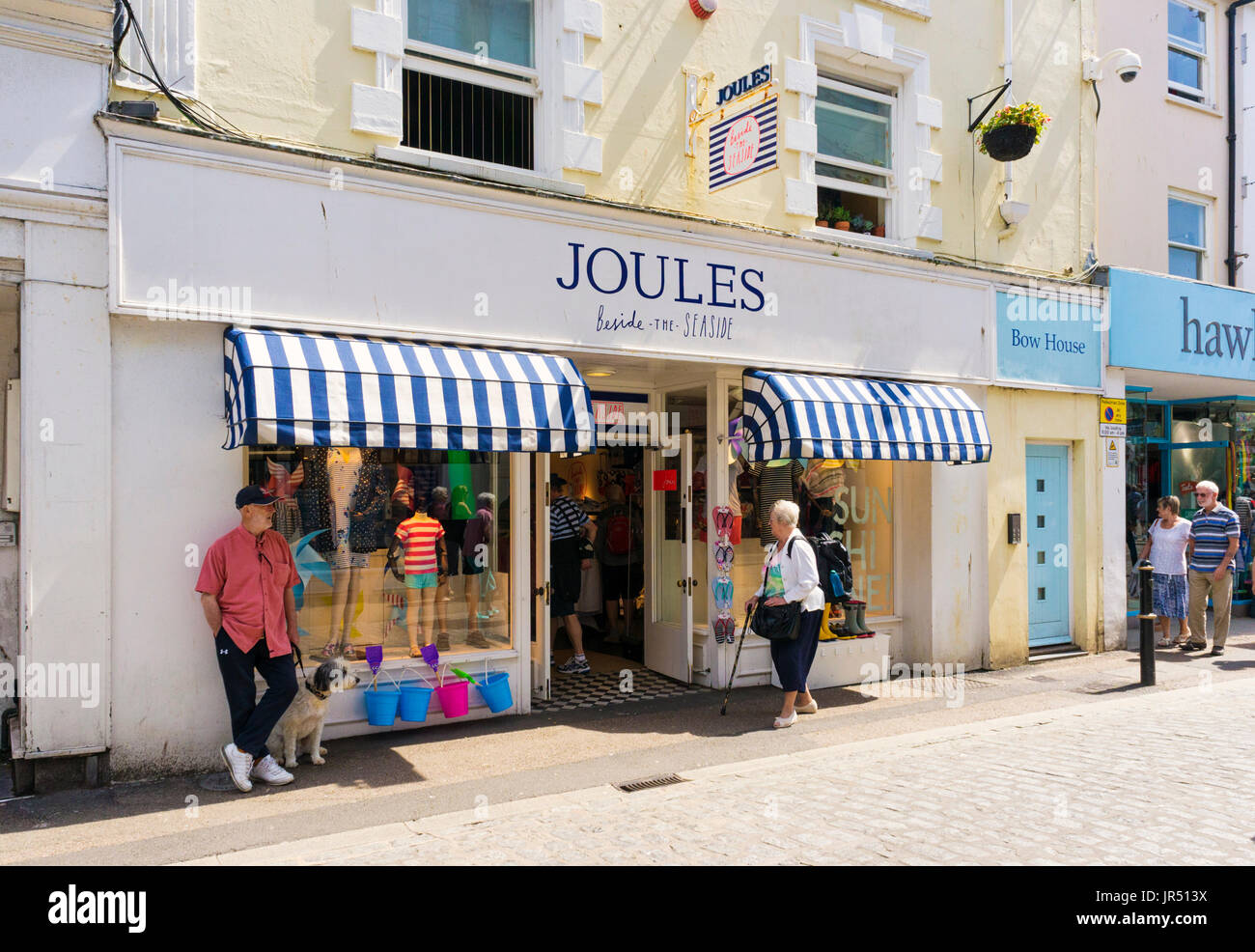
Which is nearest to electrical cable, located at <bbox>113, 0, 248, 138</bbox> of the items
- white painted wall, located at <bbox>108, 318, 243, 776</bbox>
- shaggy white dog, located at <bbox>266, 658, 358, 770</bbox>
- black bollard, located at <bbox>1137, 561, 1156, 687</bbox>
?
white painted wall, located at <bbox>108, 318, 243, 776</bbox>

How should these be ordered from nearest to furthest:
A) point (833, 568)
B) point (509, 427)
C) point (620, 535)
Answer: point (509, 427) → point (833, 568) → point (620, 535)

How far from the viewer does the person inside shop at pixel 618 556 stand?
10.8 m

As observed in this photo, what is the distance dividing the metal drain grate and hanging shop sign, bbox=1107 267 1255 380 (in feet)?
26.7

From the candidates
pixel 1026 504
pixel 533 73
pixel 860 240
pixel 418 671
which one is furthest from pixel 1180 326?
pixel 418 671

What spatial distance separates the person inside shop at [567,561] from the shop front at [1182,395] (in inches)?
259

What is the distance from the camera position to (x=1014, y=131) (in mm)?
9797

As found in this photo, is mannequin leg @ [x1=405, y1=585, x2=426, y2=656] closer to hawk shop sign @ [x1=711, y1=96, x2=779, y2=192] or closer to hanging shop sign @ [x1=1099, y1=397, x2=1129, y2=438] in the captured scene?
hawk shop sign @ [x1=711, y1=96, x2=779, y2=192]

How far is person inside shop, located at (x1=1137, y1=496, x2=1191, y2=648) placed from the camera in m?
11.3

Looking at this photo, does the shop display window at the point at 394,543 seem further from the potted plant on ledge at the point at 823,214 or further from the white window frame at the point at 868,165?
the white window frame at the point at 868,165

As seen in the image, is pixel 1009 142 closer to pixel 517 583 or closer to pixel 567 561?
pixel 567 561

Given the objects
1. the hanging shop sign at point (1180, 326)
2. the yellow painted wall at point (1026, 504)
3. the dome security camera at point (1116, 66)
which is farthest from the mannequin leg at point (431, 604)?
the dome security camera at point (1116, 66)

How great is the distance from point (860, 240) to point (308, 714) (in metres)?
6.92

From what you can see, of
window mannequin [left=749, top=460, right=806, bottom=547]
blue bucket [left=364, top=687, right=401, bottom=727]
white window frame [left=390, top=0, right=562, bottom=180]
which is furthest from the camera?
window mannequin [left=749, top=460, right=806, bottom=547]
